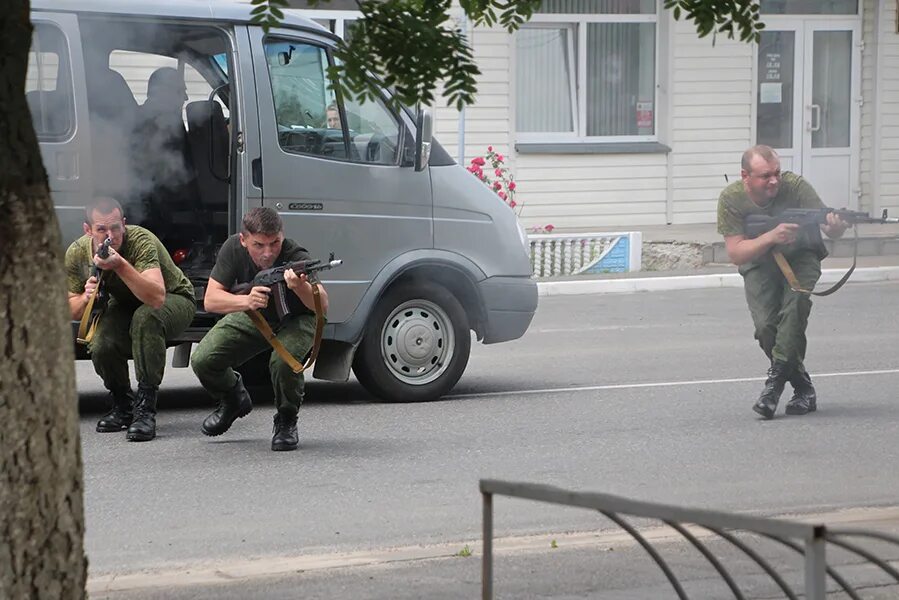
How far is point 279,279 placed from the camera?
8078mm

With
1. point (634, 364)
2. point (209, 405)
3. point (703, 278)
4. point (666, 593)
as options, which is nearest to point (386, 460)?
point (209, 405)

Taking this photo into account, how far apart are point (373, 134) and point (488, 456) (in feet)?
8.33

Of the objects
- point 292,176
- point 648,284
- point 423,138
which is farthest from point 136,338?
point 648,284

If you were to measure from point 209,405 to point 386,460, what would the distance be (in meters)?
2.24

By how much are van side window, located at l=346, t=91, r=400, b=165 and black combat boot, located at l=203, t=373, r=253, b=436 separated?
1.90 meters

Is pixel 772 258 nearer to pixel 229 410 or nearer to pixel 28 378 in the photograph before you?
pixel 229 410

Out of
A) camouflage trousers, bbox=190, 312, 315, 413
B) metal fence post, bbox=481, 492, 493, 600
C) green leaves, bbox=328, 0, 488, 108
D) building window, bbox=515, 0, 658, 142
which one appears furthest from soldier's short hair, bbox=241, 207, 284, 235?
building window, bbox=515, 0, 658, 142

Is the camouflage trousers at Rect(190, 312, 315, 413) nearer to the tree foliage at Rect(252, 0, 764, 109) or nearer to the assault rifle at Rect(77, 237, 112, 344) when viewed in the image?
the assault rifle at Rect(77, 237, 112, 344)

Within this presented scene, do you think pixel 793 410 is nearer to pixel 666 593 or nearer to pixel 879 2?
pixel 666 593

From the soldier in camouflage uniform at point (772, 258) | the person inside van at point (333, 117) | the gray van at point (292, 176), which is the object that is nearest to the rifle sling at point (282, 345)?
the gray van at point (292, 176)

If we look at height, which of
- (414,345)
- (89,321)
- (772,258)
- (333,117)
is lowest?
(414,345)

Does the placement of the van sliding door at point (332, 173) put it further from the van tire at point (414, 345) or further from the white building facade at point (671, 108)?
the white building facade at point (671, 108)

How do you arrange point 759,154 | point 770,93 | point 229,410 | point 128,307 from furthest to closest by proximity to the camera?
1. point 770,93
2. point 759,154
3. point 128,307
4. point 229,410

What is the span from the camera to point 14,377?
12.5 feet
